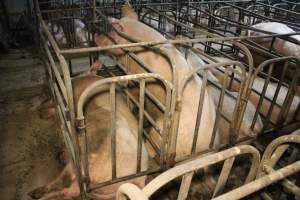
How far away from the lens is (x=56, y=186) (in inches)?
99.0

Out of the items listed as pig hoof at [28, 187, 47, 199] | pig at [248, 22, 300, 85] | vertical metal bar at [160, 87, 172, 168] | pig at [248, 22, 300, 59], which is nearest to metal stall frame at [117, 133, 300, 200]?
vertical metal bar at [160, 87, 172, 168]

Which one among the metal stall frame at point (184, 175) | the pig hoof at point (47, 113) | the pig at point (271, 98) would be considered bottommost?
the pig hoof at point (47, 113)

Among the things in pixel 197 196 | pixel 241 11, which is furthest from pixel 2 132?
pixel 241 11

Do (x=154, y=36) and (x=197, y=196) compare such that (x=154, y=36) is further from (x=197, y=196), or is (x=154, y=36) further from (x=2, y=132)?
(x=2, y=132)

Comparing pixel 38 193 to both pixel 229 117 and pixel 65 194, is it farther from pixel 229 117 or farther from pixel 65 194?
pixel 229 117

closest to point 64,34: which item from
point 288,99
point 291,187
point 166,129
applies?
point 166,129

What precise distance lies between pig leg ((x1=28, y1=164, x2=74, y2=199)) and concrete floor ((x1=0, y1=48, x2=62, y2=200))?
0.16 metres

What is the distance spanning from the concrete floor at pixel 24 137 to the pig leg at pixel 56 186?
0.16 m

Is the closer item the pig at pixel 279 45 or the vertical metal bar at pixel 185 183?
the vertical metal bar at pixel 185 183

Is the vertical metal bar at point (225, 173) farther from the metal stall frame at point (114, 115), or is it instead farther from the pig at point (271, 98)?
the pig at point (271, 98)

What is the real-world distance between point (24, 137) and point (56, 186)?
3.96 ft

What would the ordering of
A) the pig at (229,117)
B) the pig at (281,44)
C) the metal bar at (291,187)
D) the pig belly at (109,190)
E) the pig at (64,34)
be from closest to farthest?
the metal bar at (291,187), the pig belly at (109,190), the pig at (229,117), the pig at (281,44), the pig at (64,34)

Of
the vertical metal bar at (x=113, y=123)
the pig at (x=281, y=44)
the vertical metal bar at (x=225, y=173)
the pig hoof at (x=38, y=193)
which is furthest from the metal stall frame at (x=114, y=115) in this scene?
the pig at (x=281, y=44)

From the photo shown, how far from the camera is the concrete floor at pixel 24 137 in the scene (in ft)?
9.16
